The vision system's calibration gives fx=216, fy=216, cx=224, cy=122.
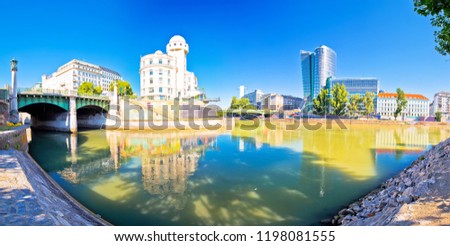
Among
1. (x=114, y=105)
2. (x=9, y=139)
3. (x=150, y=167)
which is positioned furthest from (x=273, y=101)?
(x=9, y=139)

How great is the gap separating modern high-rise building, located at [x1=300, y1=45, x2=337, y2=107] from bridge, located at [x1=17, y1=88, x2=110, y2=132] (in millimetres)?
133273

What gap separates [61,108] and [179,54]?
39740mm

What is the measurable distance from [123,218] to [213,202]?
341 cm

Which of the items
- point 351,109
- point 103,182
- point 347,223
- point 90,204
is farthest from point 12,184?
point 351,109

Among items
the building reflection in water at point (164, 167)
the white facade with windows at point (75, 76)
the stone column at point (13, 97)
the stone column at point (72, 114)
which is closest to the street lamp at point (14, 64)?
the stone column at point (13, 97)

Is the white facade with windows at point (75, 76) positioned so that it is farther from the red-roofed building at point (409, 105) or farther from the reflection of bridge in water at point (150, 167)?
the red-roofed building at point (409, 105)

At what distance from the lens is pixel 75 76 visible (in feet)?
285

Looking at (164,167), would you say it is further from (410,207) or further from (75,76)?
(75,76)

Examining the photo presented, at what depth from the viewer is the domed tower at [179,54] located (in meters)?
65.4

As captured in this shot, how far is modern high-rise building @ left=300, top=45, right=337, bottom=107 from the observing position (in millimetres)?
148375

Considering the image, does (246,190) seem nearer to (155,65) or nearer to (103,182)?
(103,182)

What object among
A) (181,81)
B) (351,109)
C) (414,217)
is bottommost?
(414,217)

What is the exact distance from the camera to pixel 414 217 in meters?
4.57

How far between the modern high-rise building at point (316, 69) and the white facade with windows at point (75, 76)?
12334cm
